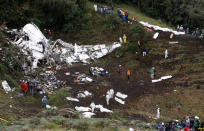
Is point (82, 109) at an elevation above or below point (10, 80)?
below

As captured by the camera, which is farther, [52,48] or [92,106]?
[52,48]

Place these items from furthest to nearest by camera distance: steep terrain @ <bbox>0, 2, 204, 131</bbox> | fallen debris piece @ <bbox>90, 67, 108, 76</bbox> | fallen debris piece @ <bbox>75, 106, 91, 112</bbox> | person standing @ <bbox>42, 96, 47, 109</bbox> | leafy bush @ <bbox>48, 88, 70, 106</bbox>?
fallen debris piece @ <bbox>90, 67, 108, 76</bbox>
fallen debris piece @ <bbox>75, 106, 91, 112</bbox>
leafy bush @ <bbox>48, 88, 70, 106</bbox>
person standing @ <bbox>42, 96, 47, 109</bbox>
steep terrain @ <bbox>0, 2, 204, 131</bbox>

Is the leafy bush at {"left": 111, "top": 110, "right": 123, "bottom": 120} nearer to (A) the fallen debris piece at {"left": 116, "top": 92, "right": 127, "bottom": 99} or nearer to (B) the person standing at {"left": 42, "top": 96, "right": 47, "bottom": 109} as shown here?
(A) the fallen debris piece at {"left": 116, "top": 92, "right": 127, "bottom": 99}

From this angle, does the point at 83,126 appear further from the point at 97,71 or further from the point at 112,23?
the point at 112,23

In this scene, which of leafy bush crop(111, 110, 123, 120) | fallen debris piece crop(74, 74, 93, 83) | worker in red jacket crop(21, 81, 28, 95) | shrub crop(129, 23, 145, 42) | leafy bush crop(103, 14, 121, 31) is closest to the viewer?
leafy bush crop(111, 110, 123, 120)

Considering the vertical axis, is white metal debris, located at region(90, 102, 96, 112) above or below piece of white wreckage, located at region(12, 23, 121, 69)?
below

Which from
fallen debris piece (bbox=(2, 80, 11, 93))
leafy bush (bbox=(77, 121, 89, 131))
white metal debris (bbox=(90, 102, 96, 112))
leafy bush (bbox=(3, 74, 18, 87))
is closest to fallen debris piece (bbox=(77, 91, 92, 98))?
white metal debris (bbox=(90, 102, 96, 112))

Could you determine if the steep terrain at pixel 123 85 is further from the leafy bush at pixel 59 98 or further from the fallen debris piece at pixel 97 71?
the fallen debris piece at pixel 97 71

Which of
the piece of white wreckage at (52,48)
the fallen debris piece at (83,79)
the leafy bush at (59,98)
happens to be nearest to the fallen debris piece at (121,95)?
the fallen debris piece at (83,79)

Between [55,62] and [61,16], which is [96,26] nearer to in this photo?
[61,16]

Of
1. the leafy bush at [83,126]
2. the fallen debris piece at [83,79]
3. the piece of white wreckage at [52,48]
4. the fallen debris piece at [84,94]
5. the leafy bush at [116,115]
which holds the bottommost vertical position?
the leafy bush at [116,115]

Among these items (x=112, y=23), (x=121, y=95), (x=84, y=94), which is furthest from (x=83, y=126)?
(x=112, y=23)

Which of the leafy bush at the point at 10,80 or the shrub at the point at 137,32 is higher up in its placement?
the shrub at the point at 137,32

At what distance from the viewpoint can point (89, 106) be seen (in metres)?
25.4
